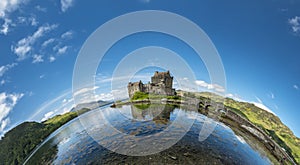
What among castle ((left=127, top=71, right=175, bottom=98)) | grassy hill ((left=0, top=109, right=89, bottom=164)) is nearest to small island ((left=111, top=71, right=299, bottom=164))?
castle ((left=127, top=71, right=175, bottom=98))

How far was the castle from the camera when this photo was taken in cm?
8512

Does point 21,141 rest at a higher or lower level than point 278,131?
lower

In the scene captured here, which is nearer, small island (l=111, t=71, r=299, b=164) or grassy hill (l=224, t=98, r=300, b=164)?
small island (l=111, t=71, r=299, b=164)

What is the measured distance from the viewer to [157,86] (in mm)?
86812

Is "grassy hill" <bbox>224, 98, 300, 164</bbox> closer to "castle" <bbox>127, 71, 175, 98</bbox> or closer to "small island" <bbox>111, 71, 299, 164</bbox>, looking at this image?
"small island" <bbox>111, 71, 299, 164</bbox>

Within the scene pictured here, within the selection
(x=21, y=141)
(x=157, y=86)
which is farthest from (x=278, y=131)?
(x=21, y=141)

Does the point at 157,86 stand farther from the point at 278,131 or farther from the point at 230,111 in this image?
the point at 278,131

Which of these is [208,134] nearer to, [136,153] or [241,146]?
[241,146]

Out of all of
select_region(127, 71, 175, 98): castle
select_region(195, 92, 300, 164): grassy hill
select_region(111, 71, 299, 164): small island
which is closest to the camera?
select_region(111, 71, 299, 164): small island

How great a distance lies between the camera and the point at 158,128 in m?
32.4

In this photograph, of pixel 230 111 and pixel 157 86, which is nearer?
pixel 230 111

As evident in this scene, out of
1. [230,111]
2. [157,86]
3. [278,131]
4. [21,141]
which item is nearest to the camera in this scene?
[21,141]

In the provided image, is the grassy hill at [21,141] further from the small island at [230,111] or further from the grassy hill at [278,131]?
the grassy hill at [278,131]

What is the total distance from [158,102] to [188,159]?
56.1 metres
